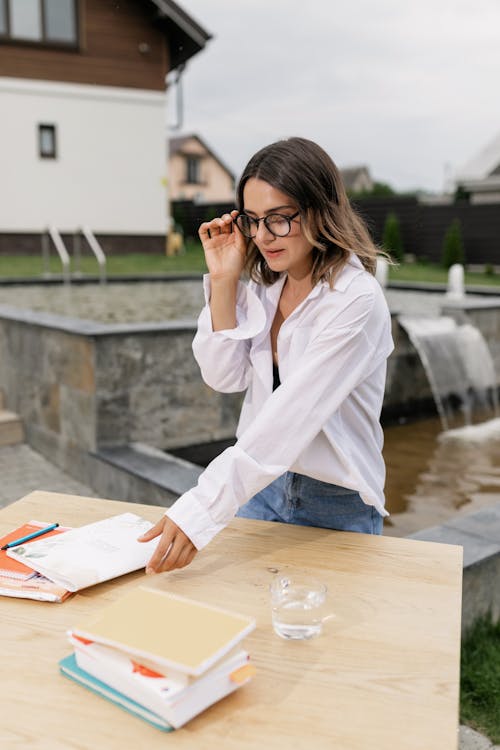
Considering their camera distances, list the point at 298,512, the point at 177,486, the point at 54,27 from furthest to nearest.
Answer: the point at 54,27
the point at 177,486
the point at 298,512

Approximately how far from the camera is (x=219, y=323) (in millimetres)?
2180

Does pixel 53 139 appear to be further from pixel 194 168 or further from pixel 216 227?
pixel 194 168

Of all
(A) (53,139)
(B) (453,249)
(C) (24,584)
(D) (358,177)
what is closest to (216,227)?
(C) (24,584)

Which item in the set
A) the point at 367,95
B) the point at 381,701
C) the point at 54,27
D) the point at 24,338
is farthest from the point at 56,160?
the point at 367,95

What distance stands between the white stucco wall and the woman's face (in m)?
18.5

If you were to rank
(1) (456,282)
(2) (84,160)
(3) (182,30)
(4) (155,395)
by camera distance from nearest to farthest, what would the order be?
(4) (155,395)
(1) (456,282)
(3) (182,30)
(2) (84,160)

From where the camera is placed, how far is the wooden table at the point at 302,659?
1.19 meters

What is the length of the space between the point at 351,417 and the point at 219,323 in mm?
472

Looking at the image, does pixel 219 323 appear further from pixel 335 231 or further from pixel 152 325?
pixel 152 325

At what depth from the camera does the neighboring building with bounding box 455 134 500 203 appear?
97.5 ft

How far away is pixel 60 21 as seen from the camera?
19172 mm

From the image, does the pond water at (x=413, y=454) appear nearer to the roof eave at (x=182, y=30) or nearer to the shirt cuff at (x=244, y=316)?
the shirt cuff at (x=244, y=316)

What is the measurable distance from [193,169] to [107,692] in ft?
195

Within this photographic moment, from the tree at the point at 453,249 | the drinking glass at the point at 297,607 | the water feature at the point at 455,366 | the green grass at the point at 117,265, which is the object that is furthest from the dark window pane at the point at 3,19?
the drinking glass at the point at 297,607
